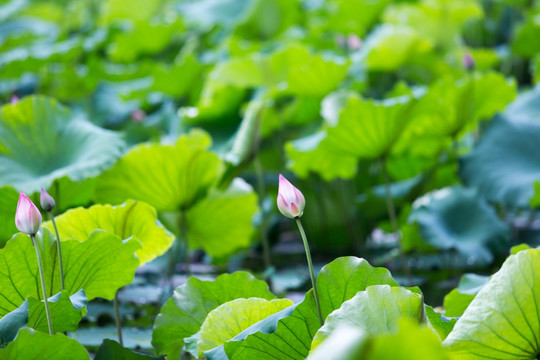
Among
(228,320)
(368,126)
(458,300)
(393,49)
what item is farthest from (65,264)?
(393,49)

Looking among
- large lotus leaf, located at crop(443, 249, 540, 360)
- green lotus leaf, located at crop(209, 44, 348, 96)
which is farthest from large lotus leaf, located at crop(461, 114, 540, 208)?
large lotus leaf, located at crop(443, 249, 540, 360)

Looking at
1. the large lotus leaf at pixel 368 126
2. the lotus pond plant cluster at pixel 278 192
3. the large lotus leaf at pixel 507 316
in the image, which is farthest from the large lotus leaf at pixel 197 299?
the large lotus leaf at pixel 368 126

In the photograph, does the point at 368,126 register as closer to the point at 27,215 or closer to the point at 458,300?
the point at 458,300

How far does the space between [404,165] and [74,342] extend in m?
1.38

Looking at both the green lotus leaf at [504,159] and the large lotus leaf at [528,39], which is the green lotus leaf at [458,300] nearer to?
the green lotus leaf at [504,159]

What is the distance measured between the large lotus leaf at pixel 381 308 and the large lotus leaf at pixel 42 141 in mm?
713

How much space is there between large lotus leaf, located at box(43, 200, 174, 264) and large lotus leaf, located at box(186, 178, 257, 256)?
0.34 m

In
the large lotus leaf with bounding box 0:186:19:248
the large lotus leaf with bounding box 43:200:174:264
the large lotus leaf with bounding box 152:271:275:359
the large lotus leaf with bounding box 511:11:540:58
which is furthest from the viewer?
the large lotus leaf with bounding box 511:11:540:58

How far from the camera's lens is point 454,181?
1.90 metres

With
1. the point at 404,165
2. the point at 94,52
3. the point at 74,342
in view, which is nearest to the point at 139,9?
the point at 94,52

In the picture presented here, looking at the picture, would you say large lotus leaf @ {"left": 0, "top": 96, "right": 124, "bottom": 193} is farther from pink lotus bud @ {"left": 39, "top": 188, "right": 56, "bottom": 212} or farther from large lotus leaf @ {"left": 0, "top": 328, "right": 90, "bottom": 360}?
large lotus leaf @ {"left": 0, "top": 328, "right": 90, "bottom": 360}

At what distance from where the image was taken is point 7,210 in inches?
51.1

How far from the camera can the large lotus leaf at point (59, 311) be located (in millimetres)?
831

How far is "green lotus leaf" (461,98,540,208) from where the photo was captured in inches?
61.6
